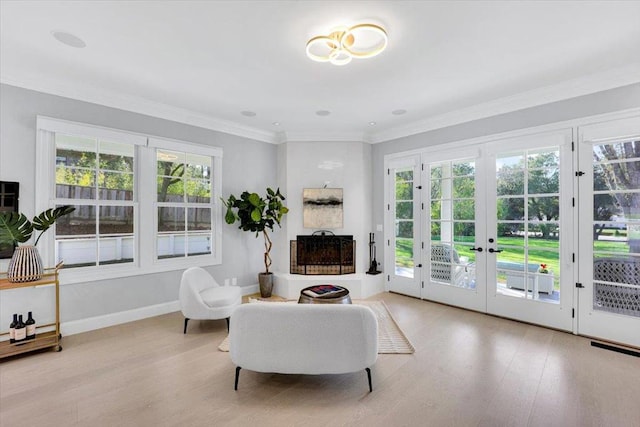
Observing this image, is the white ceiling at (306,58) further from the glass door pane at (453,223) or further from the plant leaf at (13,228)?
the plant leaf at (13,228)

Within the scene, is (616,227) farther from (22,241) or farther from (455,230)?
(22,241)

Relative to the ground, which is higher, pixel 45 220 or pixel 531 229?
pixel 45 220

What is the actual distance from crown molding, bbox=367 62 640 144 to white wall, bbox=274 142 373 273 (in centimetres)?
99

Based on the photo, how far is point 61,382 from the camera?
254cm

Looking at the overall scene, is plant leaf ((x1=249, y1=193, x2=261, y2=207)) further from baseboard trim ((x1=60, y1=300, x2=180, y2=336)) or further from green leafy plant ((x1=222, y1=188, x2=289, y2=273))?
baseboard trim ((x1=60, y1=300, x2=180, y2=336))

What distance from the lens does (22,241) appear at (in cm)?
292

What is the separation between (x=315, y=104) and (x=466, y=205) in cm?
264

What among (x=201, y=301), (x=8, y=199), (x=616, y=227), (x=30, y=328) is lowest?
(x=30, y=328)

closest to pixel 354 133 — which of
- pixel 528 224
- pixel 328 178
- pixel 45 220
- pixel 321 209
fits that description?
pixel 328 178

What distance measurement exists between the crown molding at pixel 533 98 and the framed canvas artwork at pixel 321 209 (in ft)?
5.34

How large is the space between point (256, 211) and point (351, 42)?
2.97 meters

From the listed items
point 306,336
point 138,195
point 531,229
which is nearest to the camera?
point 306,336

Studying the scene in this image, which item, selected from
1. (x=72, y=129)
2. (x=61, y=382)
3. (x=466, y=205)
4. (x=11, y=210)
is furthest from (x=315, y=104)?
(x=61, y=382)

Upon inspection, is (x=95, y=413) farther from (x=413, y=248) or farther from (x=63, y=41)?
(x=413, y=248)
